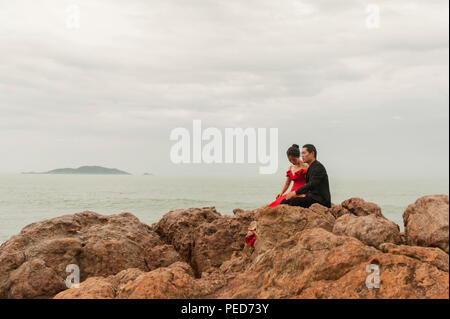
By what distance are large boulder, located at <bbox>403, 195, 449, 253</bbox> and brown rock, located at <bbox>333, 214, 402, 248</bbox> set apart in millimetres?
248

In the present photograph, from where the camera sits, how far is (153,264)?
866 cm

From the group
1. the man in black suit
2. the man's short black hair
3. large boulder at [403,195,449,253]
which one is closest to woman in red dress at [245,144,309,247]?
the man's short black hair

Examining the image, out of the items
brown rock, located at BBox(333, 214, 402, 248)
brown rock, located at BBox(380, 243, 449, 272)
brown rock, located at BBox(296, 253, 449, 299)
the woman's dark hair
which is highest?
the woman's dark hair

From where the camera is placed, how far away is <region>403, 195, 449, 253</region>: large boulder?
5.06 meters

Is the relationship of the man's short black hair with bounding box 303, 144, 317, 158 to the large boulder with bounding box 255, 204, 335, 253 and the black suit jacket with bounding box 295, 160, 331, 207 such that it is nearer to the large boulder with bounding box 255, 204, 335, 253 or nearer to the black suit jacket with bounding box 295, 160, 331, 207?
the black suit jacket with bounding box 295, 160, 331, 207

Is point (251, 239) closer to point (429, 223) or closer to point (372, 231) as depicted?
point (372, 231)

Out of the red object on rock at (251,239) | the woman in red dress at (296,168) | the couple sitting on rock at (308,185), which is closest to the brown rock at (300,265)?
the couple sitting on rock at (308,185)

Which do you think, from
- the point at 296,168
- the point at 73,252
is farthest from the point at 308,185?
the point at 73,252

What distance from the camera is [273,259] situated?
17.7 ft

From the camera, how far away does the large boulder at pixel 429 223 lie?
199 inches

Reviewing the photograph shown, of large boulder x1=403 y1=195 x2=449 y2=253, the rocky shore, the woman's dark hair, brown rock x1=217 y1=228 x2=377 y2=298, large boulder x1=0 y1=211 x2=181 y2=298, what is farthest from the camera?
the woman's dark hair
